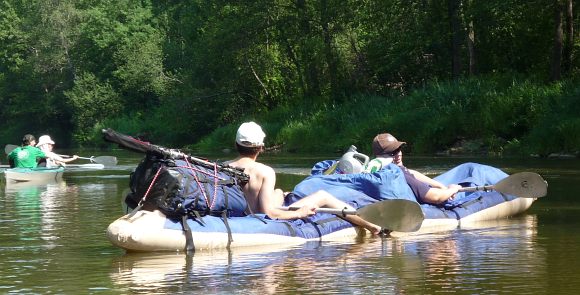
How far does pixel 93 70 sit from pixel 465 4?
32.1 meters

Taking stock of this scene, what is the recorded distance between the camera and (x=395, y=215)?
10.3m

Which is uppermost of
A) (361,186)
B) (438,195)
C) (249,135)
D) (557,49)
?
(557,49)

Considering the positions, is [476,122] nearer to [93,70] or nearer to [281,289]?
[281,289]

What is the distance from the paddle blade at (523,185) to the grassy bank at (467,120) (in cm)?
1219

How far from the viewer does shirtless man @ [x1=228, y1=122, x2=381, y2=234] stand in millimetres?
9602

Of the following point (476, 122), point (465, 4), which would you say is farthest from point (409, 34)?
point (476, 122)

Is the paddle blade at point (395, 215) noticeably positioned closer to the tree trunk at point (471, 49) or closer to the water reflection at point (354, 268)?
the water reflection at point (354, 268)

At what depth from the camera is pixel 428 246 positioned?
993 cm

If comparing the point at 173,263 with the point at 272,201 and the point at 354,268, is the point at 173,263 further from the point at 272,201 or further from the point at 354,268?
the point at 354,268

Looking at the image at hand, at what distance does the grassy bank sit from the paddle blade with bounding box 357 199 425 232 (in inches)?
577

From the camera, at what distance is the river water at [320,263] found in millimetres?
7777

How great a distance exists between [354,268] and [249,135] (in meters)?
1.65

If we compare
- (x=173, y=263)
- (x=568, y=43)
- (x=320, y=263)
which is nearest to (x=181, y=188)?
(x=173, y=263)

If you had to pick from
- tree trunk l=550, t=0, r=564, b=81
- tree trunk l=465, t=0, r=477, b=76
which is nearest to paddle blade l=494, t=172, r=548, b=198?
tree trunk l=550, t=0, r=564, b=81
